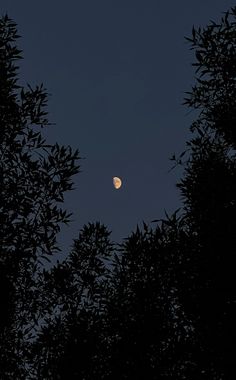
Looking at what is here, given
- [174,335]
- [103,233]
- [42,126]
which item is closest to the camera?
[174,335]

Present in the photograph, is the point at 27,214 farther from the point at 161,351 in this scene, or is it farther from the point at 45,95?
the point at 161,351

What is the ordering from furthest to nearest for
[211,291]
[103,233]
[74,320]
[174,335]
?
[103,233] → [74,320] → [174,335] → [211,291]

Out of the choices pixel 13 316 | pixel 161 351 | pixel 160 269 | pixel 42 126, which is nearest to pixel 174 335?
pixel 161 351

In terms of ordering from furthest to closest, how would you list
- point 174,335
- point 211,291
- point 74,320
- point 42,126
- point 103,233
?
point 103,233
point 74,320
point 42,126
point 174,335
point 211,291

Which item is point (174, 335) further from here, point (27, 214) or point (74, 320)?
point (27, 214)

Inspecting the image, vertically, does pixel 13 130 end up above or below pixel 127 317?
above

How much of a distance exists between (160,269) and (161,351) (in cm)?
208

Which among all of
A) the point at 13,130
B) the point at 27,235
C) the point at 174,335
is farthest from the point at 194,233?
the point at 13,130

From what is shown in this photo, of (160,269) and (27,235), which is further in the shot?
(160,269)

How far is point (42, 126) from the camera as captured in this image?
15.6m

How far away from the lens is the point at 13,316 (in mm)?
15445

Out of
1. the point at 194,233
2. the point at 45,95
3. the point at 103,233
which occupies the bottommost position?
the point at 194,233

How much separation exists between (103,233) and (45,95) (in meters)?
5.12

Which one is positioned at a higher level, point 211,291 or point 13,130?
point 13,130
